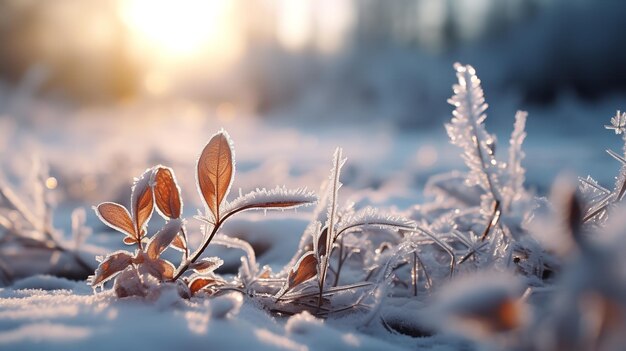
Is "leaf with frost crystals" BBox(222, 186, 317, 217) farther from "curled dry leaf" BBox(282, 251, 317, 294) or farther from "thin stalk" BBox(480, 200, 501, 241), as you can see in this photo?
"thin stalk" BBox(480, 200, 501, 241)

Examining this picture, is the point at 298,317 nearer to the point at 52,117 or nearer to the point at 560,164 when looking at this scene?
the point at 560,164

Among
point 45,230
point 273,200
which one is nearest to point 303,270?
point 273,200

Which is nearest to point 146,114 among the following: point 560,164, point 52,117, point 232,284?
point 52,117

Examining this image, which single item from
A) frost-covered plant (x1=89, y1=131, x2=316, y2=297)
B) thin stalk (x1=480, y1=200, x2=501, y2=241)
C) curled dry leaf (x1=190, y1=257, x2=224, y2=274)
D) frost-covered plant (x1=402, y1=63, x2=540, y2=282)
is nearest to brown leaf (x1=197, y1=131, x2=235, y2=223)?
frost-covered plant (x1=89, y1=131, x2=316, y2=297)

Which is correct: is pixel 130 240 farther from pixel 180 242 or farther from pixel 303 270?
pixel 303 270

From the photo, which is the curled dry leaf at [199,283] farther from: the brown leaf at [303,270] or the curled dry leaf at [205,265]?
the brown leaf at [303,270]

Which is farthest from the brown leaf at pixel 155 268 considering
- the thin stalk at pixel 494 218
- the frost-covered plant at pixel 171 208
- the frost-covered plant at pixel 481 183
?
the thin stalk at pixel 494 218

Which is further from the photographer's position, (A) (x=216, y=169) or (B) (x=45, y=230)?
(B) (x=45, y=230)
